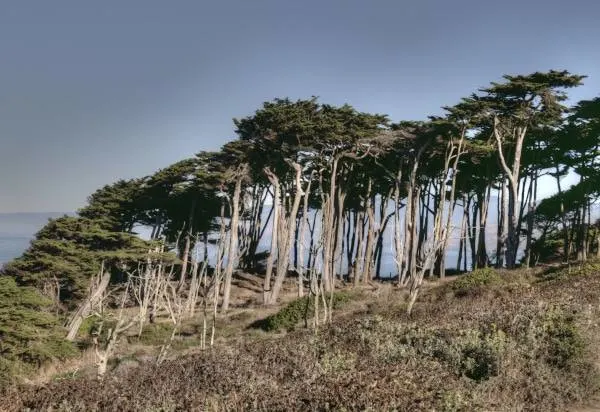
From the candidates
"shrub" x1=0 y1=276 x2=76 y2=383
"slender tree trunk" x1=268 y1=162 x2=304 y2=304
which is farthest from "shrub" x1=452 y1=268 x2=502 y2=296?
"shrub" x1=0 y1=276 x2=76 y2=383

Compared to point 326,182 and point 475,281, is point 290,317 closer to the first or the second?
point 475,281

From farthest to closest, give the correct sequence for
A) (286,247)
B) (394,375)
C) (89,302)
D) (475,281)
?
(286,247), (89,302), (475,281), (394,375)

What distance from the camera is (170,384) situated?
6906 millimetres

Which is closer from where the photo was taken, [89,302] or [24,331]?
[24,331]

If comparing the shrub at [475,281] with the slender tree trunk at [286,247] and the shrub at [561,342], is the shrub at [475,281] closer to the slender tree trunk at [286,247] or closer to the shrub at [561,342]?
the slender tree trunk at [286,247]

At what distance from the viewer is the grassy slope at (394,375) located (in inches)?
222

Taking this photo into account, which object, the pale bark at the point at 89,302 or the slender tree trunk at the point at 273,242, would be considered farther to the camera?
the slender tree trunk at the point at 273,242

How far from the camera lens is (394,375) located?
242 inches

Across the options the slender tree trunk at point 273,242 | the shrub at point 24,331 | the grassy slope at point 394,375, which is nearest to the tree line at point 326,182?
the slender tree trunk at point 273,242

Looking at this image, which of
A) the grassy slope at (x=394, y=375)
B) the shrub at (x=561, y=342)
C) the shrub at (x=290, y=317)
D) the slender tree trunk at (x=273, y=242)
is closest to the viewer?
the grassy slope at (x=394, y=375)

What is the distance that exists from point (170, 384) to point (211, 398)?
1.26m

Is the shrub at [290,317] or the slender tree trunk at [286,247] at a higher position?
the slender tree trunk at [286,247]

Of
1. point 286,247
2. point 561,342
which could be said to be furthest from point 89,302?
point 561,342

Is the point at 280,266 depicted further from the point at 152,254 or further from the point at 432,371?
the point at 432,371
